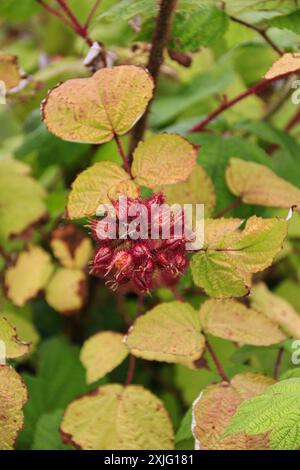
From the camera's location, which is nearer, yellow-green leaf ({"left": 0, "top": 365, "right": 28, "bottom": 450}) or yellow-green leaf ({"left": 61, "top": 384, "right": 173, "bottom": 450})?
yellow-green leaf ({"left": 0, "top": 365, "right": 28, "bottom": 450})

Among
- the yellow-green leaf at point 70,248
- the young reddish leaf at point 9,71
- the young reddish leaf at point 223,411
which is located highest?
the young reddish leaf at point 9,71

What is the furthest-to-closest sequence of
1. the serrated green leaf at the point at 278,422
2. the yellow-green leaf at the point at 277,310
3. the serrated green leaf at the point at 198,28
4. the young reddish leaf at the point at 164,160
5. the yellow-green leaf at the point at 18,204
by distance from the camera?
the yellow-green leaf at the point at 18,204, the yellow-green leaf at the point at 277,310, the serrated green leaf at the point at 198,28, the young reddish leaf at the point at 164,160, the serrated green leaf at the point at 278,422

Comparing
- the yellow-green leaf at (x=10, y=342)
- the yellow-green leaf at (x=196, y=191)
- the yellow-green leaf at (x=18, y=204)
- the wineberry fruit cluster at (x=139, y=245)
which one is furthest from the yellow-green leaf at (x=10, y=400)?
the yellow-green leaf at (x=18, y=204)

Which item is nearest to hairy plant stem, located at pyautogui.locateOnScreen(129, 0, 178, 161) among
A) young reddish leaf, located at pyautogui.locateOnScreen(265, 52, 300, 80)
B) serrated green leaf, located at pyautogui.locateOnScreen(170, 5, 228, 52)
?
serrated green leaf, located at pyautogui.locateOnScreen(170, 5, 228, 52)

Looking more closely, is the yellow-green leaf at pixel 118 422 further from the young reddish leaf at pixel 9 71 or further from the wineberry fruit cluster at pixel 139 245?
the young reddish leaf at pixel 9 71

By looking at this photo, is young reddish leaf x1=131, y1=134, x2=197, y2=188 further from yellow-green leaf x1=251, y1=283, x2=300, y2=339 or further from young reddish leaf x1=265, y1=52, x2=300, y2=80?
yellow-green leaf x1=251, y1=283, x2=300, y2=339

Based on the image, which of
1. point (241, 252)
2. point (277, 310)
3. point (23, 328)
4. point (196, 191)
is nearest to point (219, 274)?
point (241, 252)

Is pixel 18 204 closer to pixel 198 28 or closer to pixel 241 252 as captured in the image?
pixel 198 28
